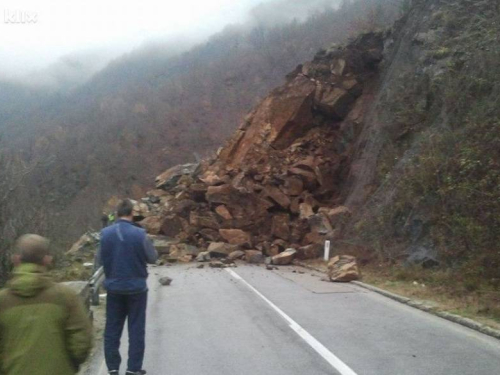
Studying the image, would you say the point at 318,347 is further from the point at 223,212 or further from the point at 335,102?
the point at 335,102

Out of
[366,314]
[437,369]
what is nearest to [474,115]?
[366,314]

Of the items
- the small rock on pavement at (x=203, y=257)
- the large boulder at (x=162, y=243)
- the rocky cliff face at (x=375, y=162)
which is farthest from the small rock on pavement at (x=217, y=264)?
the large boulder at (x=162, y=243)

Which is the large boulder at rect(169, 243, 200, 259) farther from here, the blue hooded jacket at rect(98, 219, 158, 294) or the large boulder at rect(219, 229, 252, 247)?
the blue hooded jacket at rect(98, 219, 158, 294)

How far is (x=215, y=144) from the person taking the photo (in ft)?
301

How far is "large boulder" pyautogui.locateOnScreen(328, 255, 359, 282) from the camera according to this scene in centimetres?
1636

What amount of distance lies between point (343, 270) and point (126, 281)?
11.1 meters

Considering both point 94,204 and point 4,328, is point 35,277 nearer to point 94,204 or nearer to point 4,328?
point 4,328

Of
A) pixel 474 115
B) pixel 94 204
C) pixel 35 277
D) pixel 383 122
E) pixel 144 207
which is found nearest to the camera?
pixel 35 277

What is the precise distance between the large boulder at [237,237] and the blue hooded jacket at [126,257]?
20.7m

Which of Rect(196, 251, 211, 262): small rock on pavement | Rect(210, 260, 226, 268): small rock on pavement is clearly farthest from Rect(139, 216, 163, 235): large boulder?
Rect(210, 260, 226, 268): small rock on pavement

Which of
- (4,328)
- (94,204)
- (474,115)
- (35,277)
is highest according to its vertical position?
(474,115)

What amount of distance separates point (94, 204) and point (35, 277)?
205 feet

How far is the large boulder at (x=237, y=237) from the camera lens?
89.3 feet

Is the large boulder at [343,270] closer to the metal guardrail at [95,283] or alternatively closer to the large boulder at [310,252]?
the large boulder at [310,252]
